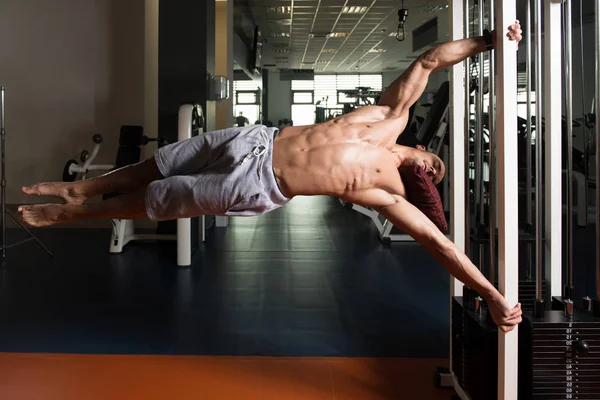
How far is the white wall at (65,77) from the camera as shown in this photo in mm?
6551

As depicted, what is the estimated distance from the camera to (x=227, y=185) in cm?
205

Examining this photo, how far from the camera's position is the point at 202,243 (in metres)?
5.91

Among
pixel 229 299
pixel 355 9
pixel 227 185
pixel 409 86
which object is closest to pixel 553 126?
pixel 409 86

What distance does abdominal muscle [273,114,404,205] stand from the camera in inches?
84.4

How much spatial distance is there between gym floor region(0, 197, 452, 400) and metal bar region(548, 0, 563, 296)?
0.91 meters

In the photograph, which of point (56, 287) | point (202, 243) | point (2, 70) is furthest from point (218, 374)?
point (2, 70)

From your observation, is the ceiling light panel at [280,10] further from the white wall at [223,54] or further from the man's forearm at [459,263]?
the man's forearm at [459,263]

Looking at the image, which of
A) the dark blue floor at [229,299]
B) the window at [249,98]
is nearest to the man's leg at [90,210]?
the dark blue floor at [229,299]

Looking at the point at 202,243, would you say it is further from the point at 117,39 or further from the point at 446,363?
the point at 446,363

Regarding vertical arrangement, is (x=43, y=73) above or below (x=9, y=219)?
above

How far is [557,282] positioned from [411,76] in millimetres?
1074

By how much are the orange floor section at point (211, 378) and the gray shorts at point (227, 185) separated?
892mm

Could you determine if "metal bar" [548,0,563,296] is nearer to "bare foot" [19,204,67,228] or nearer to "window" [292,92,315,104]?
"bare foot" [19,204,67,228]

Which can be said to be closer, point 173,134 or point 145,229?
point 173,134
